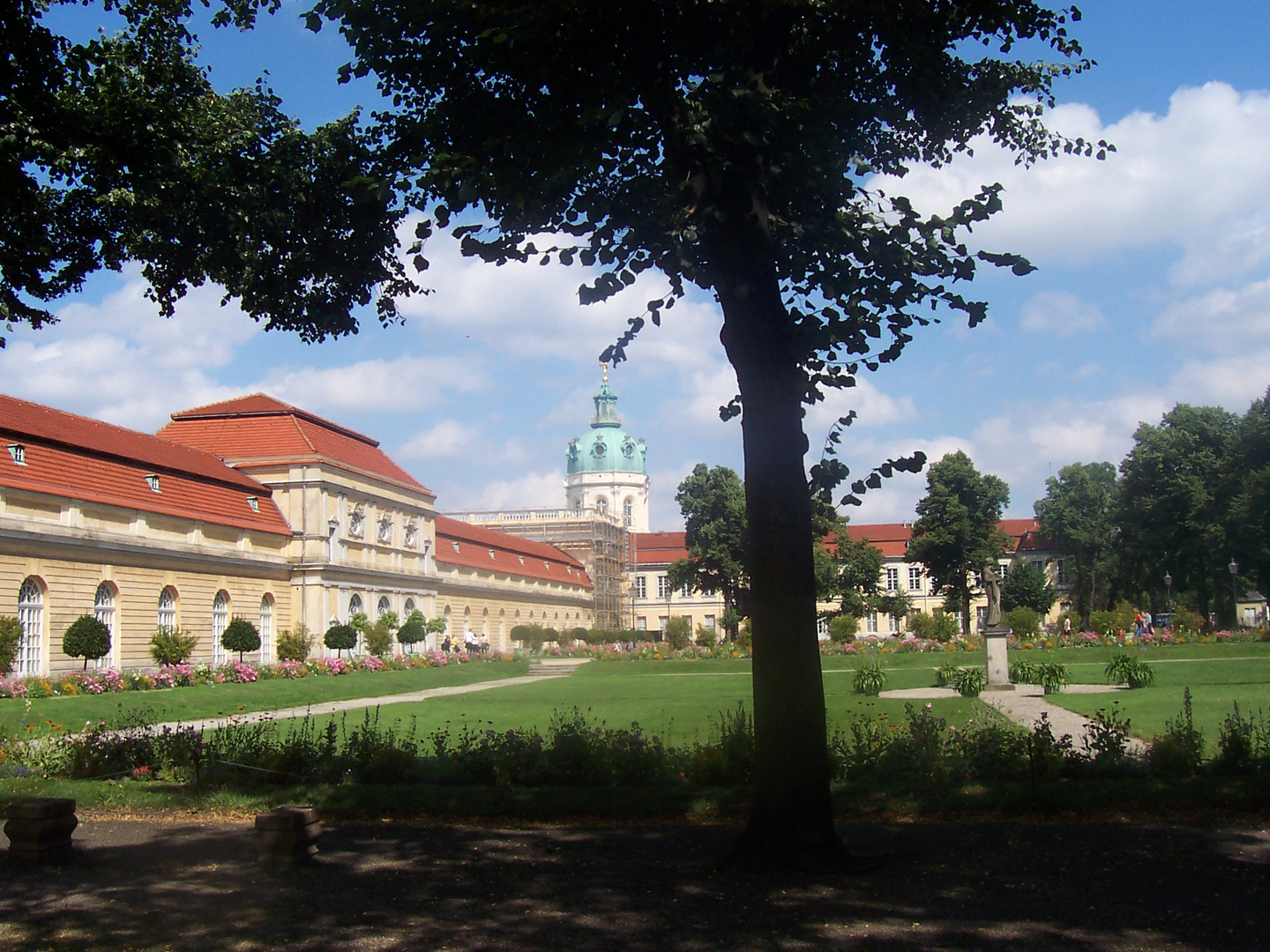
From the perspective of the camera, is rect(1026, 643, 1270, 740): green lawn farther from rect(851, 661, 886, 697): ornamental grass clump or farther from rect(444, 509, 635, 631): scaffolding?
rect(444, 509, 635, 631): scaffolding

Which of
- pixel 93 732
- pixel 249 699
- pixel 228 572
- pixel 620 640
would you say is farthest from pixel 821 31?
pixel 620 640

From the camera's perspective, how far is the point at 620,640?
2569 inches

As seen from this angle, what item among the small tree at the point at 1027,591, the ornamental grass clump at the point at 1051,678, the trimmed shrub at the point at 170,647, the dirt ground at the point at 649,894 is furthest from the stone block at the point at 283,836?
the small tree at the point at 1027,591

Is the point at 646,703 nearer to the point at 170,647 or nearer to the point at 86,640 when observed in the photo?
the point at 86,640

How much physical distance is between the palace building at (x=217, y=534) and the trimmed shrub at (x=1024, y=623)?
1067 inches

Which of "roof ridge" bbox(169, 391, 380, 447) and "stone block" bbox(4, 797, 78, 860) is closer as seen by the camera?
"stone block" bbox(4, 797, 78, 860)

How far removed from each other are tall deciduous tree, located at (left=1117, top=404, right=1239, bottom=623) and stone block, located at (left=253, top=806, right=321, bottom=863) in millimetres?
52199

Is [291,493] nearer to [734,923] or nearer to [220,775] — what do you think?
[220,775]

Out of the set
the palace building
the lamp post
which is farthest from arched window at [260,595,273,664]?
the lamp post

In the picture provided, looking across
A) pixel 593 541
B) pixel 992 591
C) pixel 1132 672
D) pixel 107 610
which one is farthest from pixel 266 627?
pixel 593 541

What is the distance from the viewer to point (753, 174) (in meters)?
7.45

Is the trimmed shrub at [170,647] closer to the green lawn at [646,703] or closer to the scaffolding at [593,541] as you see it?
the green lawn at [646,703]

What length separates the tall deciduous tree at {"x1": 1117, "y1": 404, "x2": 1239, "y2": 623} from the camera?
52625 mm

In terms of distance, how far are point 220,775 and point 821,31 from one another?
28.7 ft
